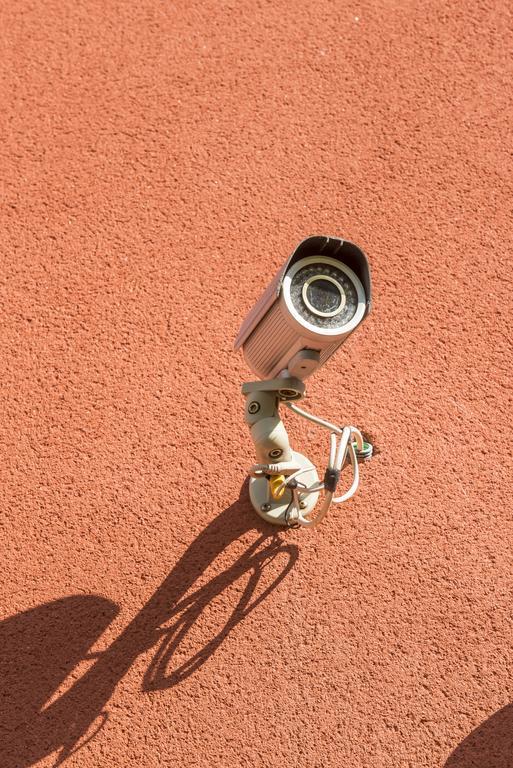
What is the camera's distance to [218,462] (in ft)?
12.9

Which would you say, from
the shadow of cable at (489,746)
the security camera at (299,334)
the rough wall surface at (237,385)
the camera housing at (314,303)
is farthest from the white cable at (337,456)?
the shadow of cable at (489,746)

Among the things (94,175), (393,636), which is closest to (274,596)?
(393,636)

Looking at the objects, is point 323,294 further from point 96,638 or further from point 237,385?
point 96,638

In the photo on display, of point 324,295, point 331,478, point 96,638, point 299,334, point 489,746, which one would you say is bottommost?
point 96,638

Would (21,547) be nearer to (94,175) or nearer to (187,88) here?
(94,175)

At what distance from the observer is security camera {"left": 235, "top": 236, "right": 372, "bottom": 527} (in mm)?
2926

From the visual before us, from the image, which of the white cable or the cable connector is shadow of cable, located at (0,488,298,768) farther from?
the cable connector

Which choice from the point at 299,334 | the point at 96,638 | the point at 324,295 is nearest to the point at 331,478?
the point at 299,334

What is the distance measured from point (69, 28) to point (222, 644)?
12.6 ft

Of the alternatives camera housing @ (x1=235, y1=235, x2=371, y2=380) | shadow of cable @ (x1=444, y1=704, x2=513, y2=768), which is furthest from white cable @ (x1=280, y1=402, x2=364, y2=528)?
shadow of cable @ (x1=444, y1=704, x2=513, y2=768)

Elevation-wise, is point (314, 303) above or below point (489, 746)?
above

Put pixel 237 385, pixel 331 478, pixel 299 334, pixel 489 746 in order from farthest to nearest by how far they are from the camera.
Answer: pixel 237 385, pixel 489 746, pixel 331 478, pixel 299 334

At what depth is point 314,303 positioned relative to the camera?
9.68ft

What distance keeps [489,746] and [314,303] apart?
212cm
